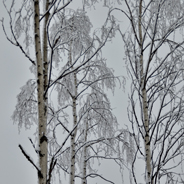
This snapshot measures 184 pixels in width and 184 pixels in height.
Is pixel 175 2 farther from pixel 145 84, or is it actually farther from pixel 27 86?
pixel 27 86

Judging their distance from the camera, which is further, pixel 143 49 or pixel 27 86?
pixel 27 86

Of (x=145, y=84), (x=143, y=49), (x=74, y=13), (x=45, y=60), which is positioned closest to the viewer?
(x=45, y=60)

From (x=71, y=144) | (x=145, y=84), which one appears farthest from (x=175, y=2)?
(x=71, y=144)

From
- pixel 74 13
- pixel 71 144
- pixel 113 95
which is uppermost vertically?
pixel 74 13

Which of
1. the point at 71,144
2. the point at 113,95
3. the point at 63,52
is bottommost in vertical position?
the point at 71,144

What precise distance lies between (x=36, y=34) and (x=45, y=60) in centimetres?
49

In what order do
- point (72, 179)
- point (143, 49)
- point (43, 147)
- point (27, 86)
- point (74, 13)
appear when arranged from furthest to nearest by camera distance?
point (74, 13) → point (72, 179) → point (27, 86) → point (143, 49) → point (43, 147)

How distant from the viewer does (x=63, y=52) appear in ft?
21.2

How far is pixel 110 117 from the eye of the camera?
21.6ft

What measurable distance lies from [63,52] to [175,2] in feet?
9.66

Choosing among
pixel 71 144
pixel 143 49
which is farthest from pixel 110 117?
pixel 143 49

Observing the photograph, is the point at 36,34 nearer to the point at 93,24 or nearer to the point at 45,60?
the point at 45,60

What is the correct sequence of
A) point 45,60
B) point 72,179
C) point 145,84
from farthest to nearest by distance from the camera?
1. point 72,179
2. point 145,84
3. point 45,60

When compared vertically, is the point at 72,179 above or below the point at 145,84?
below
